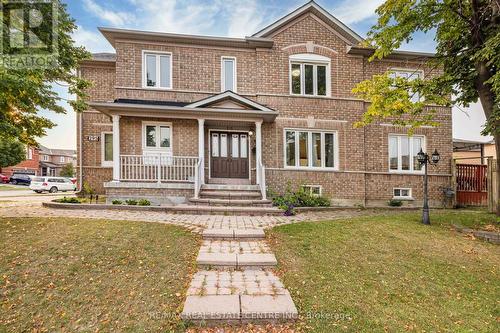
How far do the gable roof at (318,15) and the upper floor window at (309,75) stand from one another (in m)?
1.55

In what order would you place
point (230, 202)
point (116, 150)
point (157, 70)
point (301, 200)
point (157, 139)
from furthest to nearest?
1. point (157, 70)
2. point (157, 139)
3. point (301, 200)
4. point (116, 150)
5. point (230, 202)

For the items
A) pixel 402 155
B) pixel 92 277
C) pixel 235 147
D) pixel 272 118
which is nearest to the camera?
pixel 92 277

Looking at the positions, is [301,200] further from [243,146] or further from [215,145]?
[215,145]

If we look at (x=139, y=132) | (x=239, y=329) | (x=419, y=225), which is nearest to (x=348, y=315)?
(x=239, y=329)

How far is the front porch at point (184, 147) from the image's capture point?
896cm

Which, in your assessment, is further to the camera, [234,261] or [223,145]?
[223,145]

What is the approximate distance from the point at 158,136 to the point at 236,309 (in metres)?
9.05

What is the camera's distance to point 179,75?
1063 cm

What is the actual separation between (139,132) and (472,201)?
16.0 m

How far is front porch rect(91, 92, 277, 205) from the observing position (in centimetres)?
896

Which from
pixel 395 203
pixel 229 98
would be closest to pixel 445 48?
pixel 395 203

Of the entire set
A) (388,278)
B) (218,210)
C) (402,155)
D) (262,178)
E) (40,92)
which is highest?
(40,92)

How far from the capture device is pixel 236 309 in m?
2.79

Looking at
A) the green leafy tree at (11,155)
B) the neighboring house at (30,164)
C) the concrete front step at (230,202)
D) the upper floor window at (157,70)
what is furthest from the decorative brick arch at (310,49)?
the neighboring house at (30,164)
